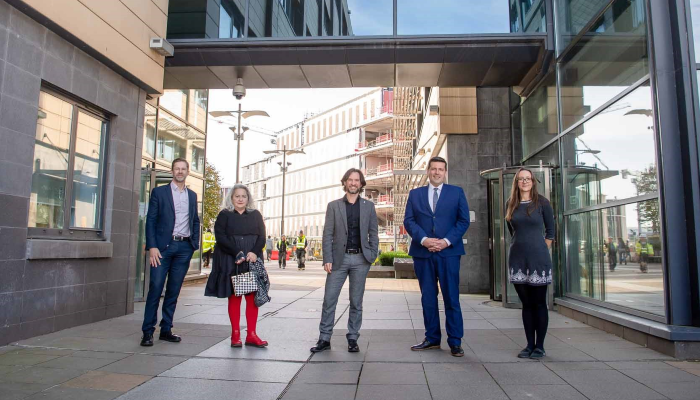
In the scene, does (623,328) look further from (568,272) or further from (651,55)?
(651,55)

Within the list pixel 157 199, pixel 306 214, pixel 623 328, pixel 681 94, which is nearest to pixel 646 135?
pixel 681 94

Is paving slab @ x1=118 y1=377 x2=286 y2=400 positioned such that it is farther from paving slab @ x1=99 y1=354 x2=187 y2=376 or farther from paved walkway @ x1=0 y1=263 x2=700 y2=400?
paving slab @ x1=99 y1=354 x2=187 y2=376

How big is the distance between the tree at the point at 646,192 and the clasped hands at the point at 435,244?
2.27 m

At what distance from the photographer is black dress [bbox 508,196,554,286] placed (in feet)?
17.3

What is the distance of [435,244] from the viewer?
5.41 m

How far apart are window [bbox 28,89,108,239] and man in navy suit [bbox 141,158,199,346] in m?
1.45

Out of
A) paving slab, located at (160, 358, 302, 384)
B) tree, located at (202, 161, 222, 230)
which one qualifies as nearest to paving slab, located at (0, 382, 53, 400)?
paving slab, located at (160, 358, 302, 384)

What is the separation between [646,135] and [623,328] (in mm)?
2186

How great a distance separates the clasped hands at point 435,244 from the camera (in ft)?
17.7

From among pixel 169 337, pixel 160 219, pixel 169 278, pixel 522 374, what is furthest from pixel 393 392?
pixel 160 219

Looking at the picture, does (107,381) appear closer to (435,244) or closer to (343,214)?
(343,214)

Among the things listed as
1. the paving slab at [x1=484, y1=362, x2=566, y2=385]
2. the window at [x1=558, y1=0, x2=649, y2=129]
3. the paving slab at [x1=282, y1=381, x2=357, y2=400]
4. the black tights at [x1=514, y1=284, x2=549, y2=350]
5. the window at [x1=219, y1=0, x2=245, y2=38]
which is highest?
the window at [x1=219, y1=0, x2=245, y2=38]

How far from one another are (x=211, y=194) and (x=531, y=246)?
2921 cm

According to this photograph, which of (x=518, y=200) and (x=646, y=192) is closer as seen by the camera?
(x=518, y=200)
